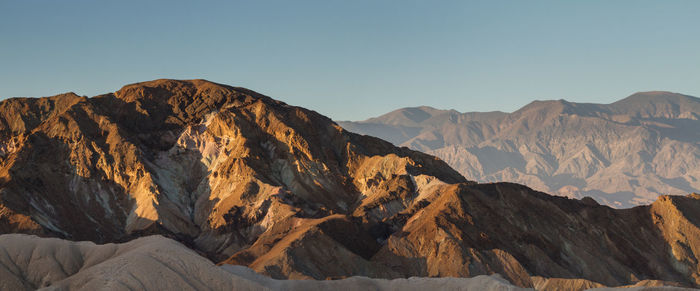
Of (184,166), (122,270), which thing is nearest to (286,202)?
(184,166)

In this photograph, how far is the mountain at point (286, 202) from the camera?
349 feet

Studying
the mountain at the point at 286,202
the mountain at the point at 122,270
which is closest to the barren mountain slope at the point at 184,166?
the mountain at the point at 286,202

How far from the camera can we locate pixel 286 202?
126188 millimetres

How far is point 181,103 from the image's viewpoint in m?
155

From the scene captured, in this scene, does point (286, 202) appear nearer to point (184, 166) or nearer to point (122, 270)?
point (184, 166)

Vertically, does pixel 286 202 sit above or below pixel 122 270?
below

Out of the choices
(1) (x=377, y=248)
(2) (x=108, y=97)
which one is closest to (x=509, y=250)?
(1) (x=377, y=248)

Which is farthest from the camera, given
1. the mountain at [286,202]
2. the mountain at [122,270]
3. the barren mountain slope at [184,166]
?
the barren mountain slope at [184,166]

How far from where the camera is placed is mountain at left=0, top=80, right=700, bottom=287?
10644 centimetres

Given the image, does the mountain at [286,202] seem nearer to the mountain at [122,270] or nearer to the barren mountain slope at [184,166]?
the barren mountain slope at [184,166]

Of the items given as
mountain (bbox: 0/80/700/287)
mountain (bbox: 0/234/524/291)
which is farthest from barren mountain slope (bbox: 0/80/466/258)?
mountain (bbox: 0/234/524/291)

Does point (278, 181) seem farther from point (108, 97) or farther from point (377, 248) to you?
point (108, 97)

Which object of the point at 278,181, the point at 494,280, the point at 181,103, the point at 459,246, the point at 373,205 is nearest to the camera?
the point at 494,280

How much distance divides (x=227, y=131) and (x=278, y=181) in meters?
15.1
